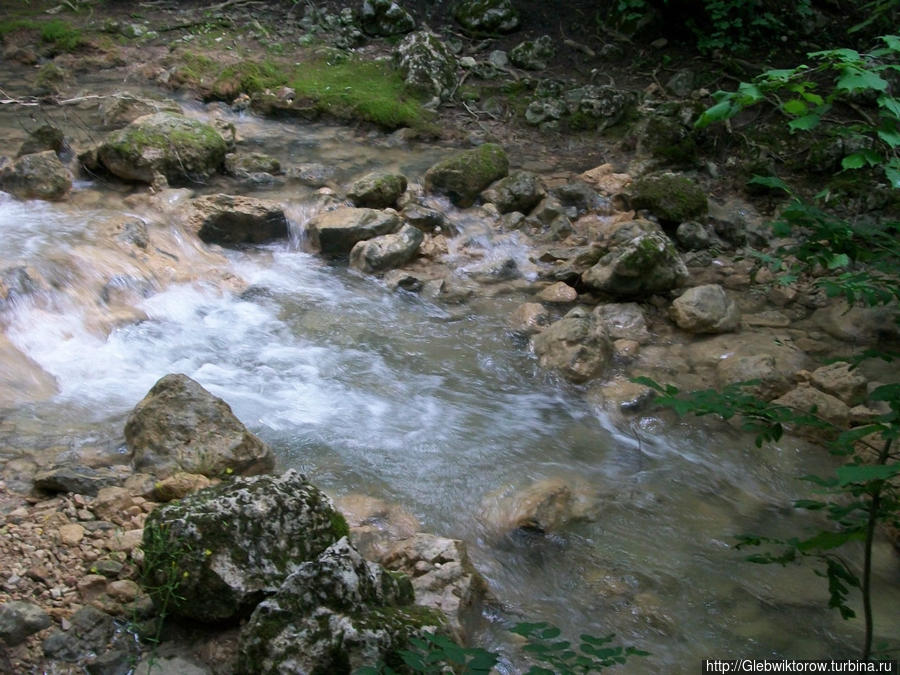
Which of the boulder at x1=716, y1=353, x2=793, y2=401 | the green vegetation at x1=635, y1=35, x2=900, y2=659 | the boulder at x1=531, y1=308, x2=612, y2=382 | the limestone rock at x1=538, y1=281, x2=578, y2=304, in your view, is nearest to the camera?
the green vegetation at x1=635, y1=35, x2=900, y2=659

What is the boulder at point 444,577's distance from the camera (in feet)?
9.33

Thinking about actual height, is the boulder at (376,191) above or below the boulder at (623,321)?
above

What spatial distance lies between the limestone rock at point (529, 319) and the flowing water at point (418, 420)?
5.6 inches

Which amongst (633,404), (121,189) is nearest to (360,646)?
(633,404)

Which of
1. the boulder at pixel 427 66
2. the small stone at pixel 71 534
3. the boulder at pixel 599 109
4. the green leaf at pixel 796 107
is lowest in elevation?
the small stone at pixel 71 534

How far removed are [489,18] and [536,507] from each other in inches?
342

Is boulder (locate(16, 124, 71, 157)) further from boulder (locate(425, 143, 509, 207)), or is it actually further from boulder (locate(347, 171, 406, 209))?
boulder (locate(425, 143, 509, 207))

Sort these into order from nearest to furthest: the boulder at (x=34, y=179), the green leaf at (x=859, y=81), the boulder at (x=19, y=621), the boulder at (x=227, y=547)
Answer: the green leaf at (x=859, y=81) → the boulder at (x=19, y=621) → the boulder at (x=227, y=547) → the boulder at (x=34, y=179)

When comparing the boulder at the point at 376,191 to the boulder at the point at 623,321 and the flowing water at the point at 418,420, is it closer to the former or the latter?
the flowing water at the point at 418,420

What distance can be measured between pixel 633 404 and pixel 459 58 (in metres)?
6.75

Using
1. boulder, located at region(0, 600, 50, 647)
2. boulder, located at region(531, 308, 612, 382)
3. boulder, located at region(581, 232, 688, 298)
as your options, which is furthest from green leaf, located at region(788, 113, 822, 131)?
boulder, located at region(581, 232, 688, 298)

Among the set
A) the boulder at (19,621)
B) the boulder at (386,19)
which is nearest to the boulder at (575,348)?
the boulder at (19,621)

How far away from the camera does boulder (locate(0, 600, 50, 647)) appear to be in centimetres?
228

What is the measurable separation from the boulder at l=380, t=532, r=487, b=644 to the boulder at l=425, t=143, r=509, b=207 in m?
4.83
